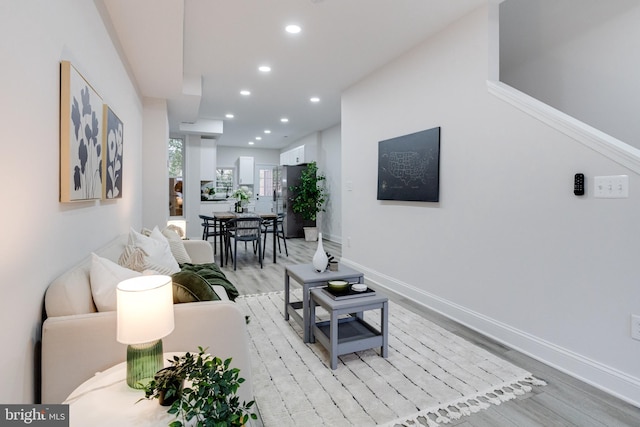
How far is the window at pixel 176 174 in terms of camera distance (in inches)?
312

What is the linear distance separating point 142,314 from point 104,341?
1.15ft

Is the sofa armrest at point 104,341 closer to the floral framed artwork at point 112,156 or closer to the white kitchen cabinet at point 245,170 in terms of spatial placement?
the floral framed artwork at point 112,156

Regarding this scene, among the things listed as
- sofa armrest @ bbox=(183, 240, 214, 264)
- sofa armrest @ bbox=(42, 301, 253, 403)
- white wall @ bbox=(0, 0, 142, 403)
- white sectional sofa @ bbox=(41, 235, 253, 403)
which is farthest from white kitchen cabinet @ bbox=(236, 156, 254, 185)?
sofa armrest @ bbox=(42, 301, 253, 403)

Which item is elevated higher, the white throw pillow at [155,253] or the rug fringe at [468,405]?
the white throw pillow at [155,253]

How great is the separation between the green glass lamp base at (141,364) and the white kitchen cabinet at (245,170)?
9.72 metres

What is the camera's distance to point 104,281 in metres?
1.61

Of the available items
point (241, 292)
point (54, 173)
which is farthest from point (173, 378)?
point (241, 292)

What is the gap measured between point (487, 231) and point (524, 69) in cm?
211

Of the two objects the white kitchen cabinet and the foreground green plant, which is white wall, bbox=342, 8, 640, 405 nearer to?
the foreground green plant

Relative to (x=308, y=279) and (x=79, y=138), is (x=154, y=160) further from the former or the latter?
(x=308, y=279)

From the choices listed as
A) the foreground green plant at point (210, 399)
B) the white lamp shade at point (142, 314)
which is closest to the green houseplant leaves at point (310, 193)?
the white lamp shade at point (142, 314)

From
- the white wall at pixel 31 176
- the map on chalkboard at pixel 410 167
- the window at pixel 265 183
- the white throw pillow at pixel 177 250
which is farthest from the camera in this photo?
the window at pixel 265 183

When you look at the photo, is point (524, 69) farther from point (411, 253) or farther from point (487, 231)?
point (411, 253)

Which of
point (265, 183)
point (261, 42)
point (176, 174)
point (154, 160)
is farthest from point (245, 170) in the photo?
point (261, 42)
